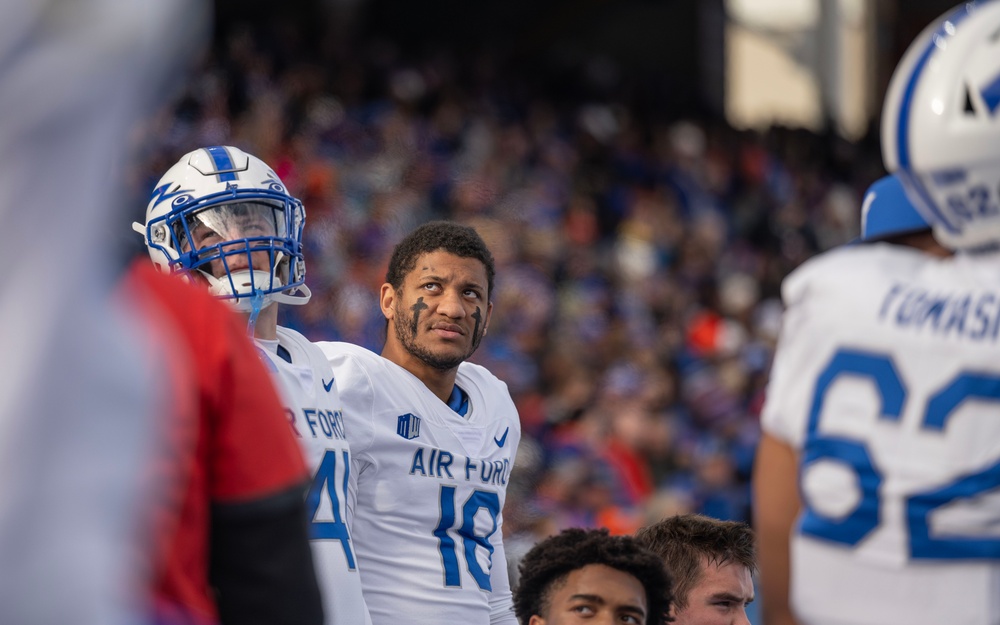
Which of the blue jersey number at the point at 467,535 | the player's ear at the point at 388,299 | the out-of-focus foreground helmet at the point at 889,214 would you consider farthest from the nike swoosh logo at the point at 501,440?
the out-of-focus foreground helmet at the point at 889,214

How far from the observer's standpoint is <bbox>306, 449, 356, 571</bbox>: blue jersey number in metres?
3.18

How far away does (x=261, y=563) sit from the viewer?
5.13ft

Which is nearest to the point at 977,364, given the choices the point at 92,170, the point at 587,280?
the point at 92,170

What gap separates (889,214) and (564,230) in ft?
33.2

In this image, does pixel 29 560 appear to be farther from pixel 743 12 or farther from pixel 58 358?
pixel 743 12

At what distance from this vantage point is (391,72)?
13078mm

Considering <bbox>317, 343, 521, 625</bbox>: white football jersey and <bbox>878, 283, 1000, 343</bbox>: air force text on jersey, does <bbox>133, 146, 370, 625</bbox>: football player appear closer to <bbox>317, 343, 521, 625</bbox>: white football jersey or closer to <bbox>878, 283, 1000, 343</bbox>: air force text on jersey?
<bbox>317, 343, 521, 625</bbox>: white football jersey

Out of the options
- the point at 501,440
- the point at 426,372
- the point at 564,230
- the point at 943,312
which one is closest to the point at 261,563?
the point at 943,312

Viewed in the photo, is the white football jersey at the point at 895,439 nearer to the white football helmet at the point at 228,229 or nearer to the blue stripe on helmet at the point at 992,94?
the blue stripe on helmet at the point at 992,94

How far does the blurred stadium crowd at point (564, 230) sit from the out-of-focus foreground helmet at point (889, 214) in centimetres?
463

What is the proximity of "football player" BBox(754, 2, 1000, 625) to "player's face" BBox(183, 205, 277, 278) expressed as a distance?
5.05 ft

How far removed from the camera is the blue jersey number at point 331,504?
3.18 m

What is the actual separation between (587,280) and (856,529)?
9833mm

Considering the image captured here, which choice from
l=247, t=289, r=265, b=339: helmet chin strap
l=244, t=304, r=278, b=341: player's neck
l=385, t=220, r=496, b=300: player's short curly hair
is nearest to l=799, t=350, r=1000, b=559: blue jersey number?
l=247, t=289, r=265, b=339: helmet chin strap
